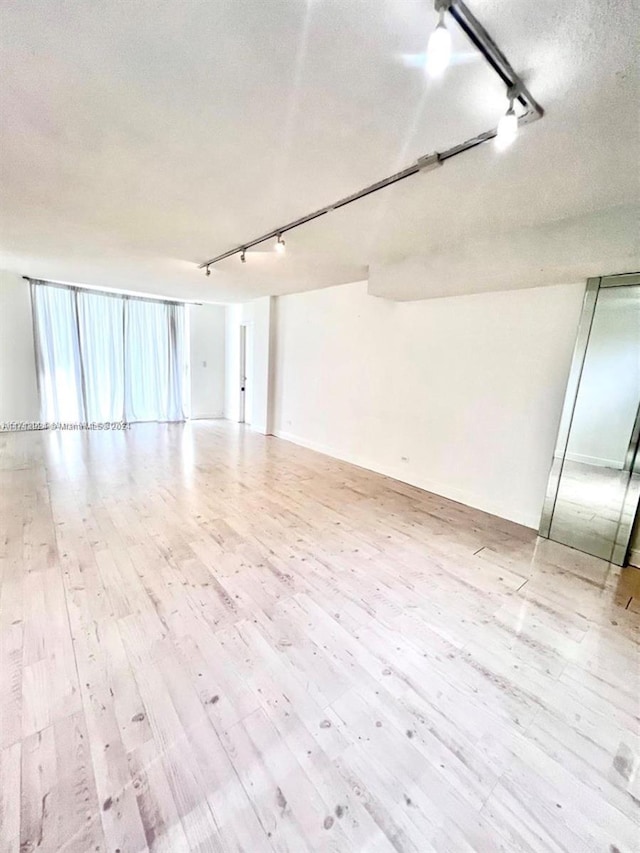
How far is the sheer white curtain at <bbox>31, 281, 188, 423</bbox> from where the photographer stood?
20.7ft

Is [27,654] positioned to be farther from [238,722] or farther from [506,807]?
[506,807]

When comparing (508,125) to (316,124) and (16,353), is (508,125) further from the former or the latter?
(16,353)

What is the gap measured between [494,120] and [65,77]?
1.90 m

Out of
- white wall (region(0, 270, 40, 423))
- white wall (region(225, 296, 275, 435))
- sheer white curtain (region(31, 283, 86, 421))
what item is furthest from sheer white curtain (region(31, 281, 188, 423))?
white wall (region(225, 296, 275, 435))

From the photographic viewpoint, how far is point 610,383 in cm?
281

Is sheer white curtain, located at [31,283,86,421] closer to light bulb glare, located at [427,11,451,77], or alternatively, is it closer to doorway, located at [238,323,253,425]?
doorway, located at [238,323,253,425]

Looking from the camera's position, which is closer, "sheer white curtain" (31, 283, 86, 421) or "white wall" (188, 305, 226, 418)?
"sheer white curtain" (31, 283, 86, 421)

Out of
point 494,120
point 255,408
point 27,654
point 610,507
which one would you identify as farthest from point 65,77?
point 255,408

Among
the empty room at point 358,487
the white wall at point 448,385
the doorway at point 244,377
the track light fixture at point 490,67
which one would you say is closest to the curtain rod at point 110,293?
the doorway at point 244,377

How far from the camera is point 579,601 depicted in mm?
2303

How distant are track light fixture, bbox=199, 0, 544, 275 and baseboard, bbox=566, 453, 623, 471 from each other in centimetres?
251

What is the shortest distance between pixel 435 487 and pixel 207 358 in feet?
19.9

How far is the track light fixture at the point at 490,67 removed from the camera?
1061 millimetres

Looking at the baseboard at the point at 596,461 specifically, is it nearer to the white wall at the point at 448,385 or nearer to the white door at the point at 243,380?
the white wall at the point at 448,385
